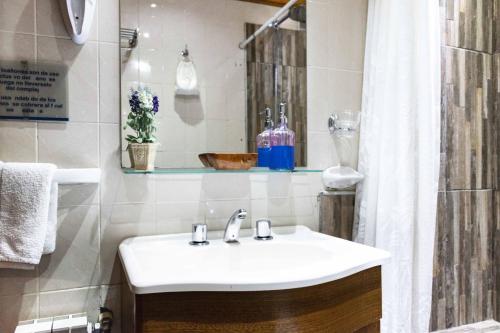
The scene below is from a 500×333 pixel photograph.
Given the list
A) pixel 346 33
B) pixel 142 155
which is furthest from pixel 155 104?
pixel 346 33

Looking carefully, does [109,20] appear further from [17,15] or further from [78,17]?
[17,15]

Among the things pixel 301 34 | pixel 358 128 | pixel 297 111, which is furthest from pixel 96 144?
pixel 358 128

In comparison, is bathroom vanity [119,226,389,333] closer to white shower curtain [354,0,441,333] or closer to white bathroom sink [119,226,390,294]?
white bathroom sink [119,226,390,294]

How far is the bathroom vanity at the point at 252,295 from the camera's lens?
0.80 m

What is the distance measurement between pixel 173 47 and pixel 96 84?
29cm

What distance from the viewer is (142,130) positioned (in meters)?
1.20

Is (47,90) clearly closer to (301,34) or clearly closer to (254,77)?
(254,77)

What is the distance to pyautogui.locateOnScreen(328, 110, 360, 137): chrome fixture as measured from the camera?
1.51m

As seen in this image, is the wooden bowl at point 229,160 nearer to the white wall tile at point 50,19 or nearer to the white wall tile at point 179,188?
the white wall tile at point 179,188

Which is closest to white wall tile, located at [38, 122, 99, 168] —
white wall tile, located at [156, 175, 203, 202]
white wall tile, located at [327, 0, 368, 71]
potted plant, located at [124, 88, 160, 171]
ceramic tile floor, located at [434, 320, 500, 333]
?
potted plant, located at [124, 88, 160, 171]

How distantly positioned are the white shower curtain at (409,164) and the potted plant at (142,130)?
0.87 meters

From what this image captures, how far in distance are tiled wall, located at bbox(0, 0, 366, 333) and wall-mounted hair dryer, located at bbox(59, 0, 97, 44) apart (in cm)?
3

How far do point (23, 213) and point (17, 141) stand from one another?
247 millimetres

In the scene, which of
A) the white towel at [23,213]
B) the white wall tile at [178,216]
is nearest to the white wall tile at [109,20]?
the white towel at [23,213]
